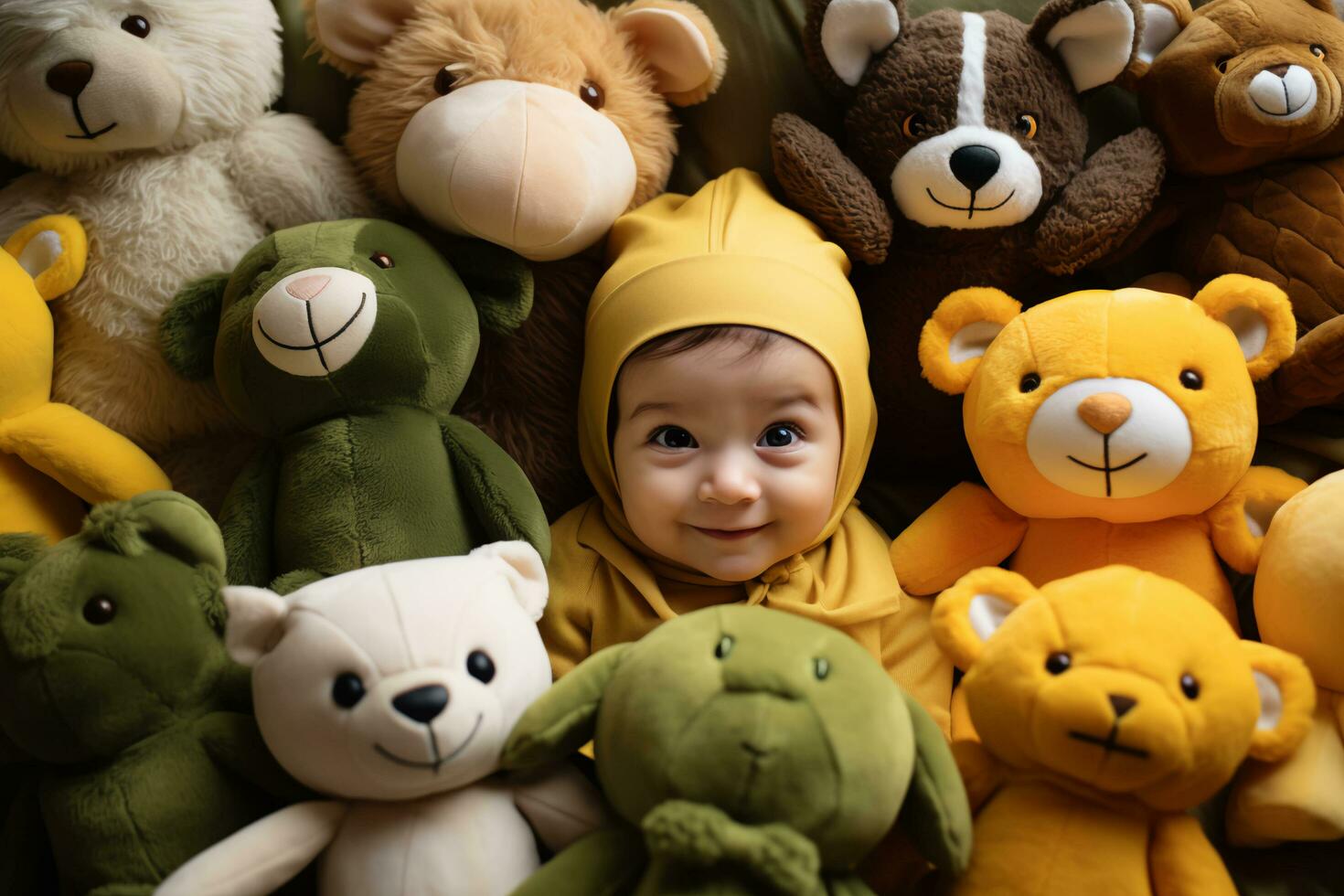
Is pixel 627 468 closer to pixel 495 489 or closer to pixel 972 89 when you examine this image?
pixel 495 489

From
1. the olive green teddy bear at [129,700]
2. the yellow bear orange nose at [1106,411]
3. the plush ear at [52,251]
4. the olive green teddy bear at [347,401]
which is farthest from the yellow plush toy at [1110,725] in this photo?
the plush ear at [52,251]

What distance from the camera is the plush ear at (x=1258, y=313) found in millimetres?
1029

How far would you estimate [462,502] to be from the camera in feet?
3.55

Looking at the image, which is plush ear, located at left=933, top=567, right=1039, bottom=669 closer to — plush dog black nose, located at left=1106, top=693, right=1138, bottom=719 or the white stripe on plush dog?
plush dog black nose, located at left=1106, top=693, right=1138, bottom=719

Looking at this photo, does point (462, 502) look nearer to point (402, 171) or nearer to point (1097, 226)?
point (402, 171)

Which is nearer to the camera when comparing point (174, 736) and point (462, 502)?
point (174, 736)

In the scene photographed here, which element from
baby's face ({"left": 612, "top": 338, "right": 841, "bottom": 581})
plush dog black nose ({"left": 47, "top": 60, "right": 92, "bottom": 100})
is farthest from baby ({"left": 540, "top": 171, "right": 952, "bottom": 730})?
plush dog black nose ({"left": 47, "top": 60, "right": 92, "bottom": 100})

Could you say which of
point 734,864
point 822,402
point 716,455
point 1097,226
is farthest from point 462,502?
point 1097,226

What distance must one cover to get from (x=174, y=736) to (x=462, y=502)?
335 millimetres

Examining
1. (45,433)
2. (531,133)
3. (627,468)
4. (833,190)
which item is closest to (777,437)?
(627,468)

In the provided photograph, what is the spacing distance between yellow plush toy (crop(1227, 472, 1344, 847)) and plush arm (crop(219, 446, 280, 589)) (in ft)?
2.92

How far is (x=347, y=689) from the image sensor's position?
795 millimetres

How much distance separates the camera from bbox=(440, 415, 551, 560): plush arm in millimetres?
1053

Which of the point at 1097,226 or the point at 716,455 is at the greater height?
the point at 1097,226
